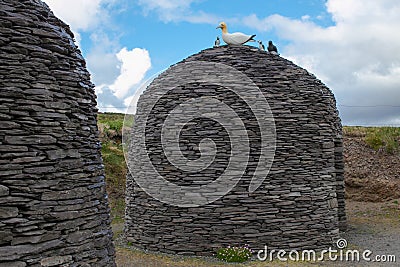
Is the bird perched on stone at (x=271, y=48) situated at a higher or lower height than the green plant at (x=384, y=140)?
higher

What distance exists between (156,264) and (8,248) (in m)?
5.17

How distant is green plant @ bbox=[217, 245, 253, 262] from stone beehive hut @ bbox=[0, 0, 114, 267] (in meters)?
4.35

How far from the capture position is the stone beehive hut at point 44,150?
4582 millimetres

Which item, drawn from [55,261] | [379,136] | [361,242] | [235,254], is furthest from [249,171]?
[379,136]

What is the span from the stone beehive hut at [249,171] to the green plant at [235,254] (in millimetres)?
165

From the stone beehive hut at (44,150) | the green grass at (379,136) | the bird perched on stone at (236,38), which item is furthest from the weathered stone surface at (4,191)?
the green grass at (379,136)

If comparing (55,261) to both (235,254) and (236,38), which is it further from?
(236,38)

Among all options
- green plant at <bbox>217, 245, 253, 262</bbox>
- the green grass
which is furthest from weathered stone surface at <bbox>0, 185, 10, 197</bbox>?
the green grass

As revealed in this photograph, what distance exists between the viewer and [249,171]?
32.2 feet

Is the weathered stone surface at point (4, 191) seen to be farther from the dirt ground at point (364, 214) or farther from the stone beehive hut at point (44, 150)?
the dirt ground at point (364, 214)

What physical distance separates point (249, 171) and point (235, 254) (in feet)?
6.15

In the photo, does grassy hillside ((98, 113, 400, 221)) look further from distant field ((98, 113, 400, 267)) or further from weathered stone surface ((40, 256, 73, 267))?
weathered stone surface ((40, 256, 73, 267))

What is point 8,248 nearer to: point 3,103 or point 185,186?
point 3,103

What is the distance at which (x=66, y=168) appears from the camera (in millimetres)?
5055
